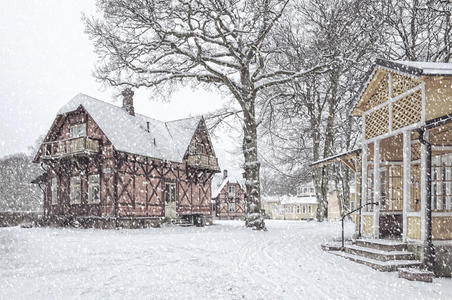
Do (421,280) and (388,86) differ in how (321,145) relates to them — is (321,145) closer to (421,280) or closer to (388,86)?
(388,86)

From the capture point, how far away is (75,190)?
2247 centimetres

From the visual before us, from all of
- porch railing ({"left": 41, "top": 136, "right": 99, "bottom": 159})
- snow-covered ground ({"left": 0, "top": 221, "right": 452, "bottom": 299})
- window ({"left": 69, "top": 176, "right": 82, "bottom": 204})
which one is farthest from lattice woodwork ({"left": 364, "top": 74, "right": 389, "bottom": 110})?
window ({"left": 69, "top": 176, "right": 82, "bottom": 204})

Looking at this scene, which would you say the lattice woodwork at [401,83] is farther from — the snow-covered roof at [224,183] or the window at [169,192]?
the snow-covered roof at [224,183]

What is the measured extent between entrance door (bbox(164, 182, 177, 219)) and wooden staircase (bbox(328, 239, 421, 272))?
15195 mm

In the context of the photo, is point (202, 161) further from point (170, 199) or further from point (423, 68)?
point (423, 68)

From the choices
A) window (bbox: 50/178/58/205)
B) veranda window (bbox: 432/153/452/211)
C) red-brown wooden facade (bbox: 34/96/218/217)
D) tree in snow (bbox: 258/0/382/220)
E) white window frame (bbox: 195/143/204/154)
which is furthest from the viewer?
white window frame (bbox: 195/143/204/154)

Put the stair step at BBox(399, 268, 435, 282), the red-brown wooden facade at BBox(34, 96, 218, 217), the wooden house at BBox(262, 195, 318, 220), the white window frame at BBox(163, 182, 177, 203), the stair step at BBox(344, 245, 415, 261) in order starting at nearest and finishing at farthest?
the stair step at BBox(399, 268, 435, 282) → the stair step at BBox(344, 245, 415, 261) → the red-brown wooden facade at BBox(34, 96, 218, 217) → the white window frame at BBox(163, 182, 177, 203) → the wooden house at BBox(262, 195, 318, 220)

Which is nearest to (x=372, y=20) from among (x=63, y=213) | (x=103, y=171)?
(x=103, y=171)

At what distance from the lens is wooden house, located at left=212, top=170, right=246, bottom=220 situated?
142 ft

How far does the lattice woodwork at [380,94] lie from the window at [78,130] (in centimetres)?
1587

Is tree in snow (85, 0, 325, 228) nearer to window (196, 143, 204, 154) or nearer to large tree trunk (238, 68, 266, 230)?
large tree trunk (238, 68, 266, 230)

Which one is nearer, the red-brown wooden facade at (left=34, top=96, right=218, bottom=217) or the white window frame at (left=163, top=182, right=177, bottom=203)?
the red-brown wooden facade at (left=34, top=96, right=218, bottom=217)

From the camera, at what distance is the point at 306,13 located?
19.8 metres

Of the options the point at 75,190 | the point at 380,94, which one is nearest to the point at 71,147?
the point at 75,190
